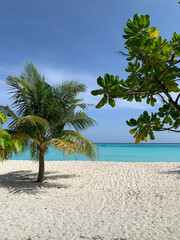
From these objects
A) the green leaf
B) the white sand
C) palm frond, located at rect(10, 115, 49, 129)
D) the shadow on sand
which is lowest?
the white sand

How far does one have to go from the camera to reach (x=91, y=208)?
16.8ft

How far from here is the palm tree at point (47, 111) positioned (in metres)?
7.30

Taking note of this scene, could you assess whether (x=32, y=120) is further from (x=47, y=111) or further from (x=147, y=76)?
(x=147, y=76)

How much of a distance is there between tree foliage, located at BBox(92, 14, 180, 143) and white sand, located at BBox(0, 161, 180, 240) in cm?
239

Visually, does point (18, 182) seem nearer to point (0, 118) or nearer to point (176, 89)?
point (0, 118)

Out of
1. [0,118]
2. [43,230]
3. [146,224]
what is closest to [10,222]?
[43,230]

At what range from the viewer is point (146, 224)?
411 cm

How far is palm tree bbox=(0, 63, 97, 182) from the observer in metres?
7.30

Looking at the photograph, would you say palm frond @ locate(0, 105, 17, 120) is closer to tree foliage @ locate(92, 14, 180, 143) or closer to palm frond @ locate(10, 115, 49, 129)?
palm frond @ locate(10, 115, 49, 129)

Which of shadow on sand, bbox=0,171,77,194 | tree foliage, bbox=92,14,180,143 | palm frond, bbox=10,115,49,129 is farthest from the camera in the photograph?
shadow on sand, bbox=0,171,77,194

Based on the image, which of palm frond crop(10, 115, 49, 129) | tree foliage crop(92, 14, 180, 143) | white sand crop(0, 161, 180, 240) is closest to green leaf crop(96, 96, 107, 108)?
tree foliage crop(92, 14, 180, 143)

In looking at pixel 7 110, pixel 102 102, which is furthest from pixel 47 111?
pixel 102 102

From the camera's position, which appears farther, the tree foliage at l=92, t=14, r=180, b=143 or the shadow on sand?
the shadow on sand

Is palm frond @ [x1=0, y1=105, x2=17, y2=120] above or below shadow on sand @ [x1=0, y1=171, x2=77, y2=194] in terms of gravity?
above
